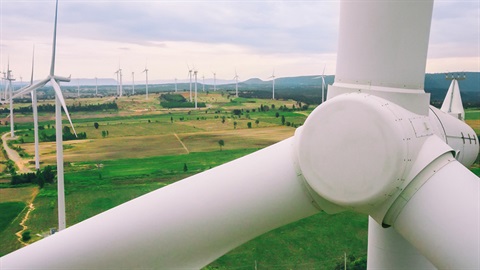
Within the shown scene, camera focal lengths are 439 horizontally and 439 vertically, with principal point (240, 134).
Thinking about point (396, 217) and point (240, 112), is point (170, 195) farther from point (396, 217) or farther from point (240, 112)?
point (240, 112)

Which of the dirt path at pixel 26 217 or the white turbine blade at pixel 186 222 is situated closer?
the white turbine blade at pixel 186 222

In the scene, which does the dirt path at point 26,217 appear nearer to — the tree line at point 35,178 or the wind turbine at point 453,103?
the tree line at point 35,178

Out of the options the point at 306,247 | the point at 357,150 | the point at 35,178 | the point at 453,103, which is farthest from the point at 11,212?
the point at 357,150

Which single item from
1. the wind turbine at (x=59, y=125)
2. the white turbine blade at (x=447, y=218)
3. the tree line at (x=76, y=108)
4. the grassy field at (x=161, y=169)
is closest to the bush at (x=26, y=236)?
the grassy field at (x=161, y=169)

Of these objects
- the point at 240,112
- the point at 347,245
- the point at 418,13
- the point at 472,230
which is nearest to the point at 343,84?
the point at 418,13

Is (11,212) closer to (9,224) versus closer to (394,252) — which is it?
(9,224)
